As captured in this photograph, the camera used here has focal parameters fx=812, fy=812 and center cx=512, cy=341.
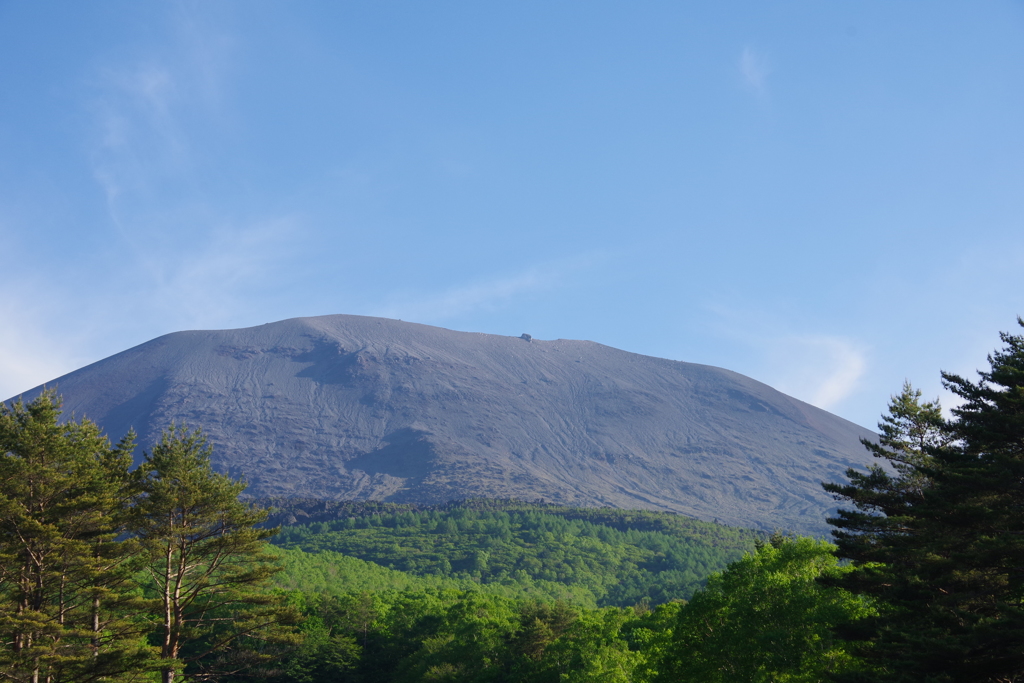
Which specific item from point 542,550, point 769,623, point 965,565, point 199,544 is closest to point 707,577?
point 769,623

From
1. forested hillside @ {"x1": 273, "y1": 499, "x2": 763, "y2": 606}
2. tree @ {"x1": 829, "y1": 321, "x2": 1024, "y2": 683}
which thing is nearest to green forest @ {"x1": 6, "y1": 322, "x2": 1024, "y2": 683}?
tree @ {"x1": 829, "y1": 321, "x2": 1024, "y2": 683}

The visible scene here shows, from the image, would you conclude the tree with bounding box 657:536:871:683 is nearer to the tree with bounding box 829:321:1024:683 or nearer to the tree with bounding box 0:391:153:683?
the tree with bounding box 829:321:1024:683

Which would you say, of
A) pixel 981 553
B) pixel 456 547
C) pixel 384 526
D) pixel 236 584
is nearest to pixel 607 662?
pixel 236 584

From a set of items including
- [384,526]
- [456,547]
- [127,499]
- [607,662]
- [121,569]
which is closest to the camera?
[121,569]

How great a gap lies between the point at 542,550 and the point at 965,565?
508ft

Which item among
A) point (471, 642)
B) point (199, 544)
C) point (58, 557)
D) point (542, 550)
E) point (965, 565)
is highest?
point (965, 565)

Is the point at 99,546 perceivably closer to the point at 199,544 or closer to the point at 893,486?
the point at 199,544

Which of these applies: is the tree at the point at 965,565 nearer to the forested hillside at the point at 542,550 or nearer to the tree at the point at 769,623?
the tree at the point at 769,623

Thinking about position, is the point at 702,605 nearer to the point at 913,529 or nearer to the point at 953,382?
the point at 913,529

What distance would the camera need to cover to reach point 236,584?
129 ft

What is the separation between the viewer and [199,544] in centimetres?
3828

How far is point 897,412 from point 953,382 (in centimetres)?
557

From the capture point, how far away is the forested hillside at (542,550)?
152125 mm

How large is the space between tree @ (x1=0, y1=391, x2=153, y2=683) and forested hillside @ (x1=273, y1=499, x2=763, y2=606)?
10459cm
